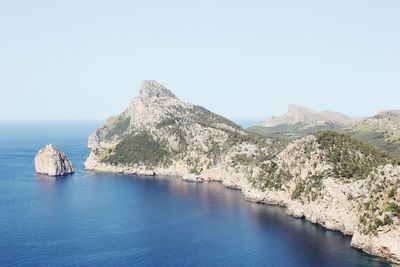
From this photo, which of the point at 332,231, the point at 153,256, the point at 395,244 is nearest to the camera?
the point at 395,244

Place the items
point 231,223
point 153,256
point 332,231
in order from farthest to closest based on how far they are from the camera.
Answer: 1. point 231,223
2. point 332,231
3. point 153,256

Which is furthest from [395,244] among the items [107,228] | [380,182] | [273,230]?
[107,228]

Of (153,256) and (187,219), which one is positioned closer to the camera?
(153,256)

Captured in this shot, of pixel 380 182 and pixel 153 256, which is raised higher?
pixel 380 182

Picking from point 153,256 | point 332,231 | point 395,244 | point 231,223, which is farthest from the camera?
point 231,223

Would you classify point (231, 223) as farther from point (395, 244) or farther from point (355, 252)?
point (395, 244)

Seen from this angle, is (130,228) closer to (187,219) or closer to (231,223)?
(187,219)

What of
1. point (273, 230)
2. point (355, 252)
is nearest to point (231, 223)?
point (273, 230)

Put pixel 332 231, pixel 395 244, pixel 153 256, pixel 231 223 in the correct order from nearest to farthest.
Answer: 1. pixel 395 244
2. pixel 153 256
3. pixel 332 231
4. pixel 231 223

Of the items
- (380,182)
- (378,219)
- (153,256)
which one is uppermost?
(380,182)
